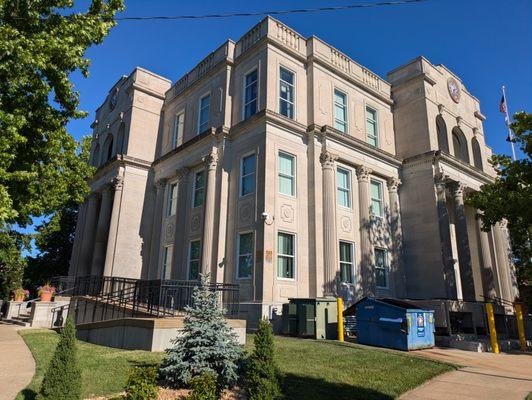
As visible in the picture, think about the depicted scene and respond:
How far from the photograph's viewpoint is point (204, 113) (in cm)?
2367

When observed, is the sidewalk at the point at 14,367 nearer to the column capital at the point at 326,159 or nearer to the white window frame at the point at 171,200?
the white window frame at the point at 171,200

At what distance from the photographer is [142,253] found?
972 inches

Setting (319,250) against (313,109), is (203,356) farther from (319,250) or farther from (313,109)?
(313,109)

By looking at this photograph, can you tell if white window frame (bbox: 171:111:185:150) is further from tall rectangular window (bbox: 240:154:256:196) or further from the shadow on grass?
the shadow on grass

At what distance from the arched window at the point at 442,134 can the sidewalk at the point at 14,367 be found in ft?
79.8

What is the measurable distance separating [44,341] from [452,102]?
26.6 metres

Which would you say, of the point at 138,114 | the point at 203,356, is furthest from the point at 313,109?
the point at 203,356

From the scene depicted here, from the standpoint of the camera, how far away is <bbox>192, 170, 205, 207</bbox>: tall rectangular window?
21.8 metres

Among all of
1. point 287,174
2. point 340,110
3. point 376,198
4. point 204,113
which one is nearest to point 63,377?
point 287,174

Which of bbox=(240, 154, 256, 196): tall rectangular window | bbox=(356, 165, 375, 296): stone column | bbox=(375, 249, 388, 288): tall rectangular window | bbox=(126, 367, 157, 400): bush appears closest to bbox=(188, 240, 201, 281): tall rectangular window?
bbox=(240, 154, 256, 196): tall rectangular window

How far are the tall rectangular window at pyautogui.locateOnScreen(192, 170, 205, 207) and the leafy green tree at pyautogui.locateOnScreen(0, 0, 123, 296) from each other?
7943mm

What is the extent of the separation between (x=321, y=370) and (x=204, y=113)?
17.7 metres

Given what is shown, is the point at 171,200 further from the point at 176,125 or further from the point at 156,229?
the point at 176,125

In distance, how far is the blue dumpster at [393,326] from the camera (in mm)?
12852
